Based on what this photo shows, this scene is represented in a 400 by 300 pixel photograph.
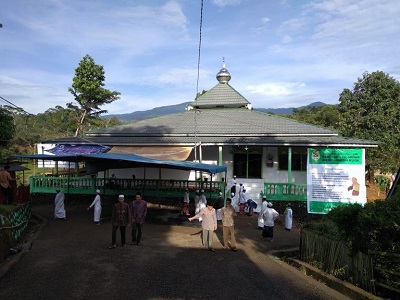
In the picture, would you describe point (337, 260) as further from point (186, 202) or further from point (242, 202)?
point (242, 202)

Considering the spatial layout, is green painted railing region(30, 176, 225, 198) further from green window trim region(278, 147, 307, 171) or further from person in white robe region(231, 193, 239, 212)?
green window trim region(278, 147, 307, 171)

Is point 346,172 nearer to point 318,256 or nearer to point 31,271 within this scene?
point 318,256

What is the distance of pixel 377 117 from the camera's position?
26.7m

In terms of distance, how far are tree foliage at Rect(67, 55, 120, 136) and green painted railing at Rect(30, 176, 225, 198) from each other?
18.0m

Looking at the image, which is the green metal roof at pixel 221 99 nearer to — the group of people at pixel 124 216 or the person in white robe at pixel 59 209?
the person in white robe at pixel 59 209

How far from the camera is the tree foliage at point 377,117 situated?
2653cm

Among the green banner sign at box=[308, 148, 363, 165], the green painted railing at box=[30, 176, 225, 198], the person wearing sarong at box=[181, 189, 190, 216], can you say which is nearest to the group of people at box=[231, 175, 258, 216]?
the green painted railing at box=[30, 176, 225, 198]

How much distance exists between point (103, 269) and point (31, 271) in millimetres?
1464

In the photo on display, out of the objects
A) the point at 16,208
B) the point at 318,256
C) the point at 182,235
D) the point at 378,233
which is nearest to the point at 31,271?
the point at 16,208

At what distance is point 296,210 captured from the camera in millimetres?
15742

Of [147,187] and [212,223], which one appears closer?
[212,223]

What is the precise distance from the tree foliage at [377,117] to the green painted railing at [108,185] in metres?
16.9

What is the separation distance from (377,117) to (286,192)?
49.9 ft

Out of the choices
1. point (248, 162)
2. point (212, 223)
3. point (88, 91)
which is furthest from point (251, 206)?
point (88, 91)
